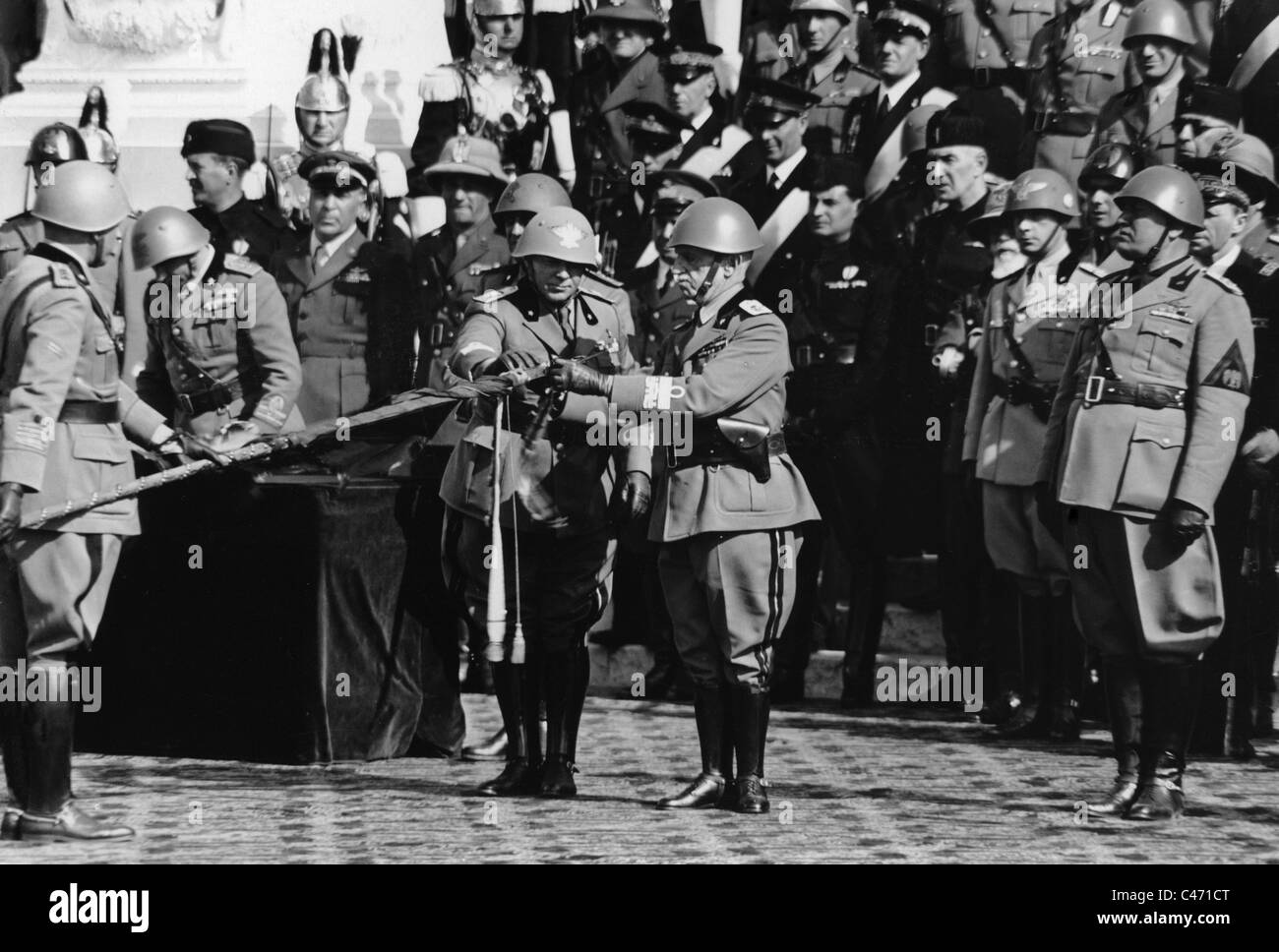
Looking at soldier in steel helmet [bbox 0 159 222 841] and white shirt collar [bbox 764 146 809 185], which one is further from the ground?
white shirt collar [bbox 764 146 809 185]

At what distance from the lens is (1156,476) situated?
337 inches

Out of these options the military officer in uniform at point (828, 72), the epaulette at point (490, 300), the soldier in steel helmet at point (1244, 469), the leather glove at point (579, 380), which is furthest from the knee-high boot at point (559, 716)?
the military officer in uniform at point (828, 72)

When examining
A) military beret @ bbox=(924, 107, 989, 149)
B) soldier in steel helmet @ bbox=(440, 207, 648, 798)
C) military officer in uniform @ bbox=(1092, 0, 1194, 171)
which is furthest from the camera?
military beret @ bbox=(924, 107, 989, 149)

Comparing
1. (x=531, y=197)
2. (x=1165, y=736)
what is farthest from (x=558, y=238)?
(x=1165, y=736)

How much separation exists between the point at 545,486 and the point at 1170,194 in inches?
95.3

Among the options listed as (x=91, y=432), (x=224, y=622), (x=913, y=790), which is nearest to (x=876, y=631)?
(x=913, y=790)

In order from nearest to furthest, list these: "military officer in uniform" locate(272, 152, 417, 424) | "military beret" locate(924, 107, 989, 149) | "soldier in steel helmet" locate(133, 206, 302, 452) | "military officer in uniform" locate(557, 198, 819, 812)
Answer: "military officer in uniform" locate(557, 198, 819, 812) < "soldier in steel helmet" locate(133, 206, 302, 452) < "military beret" locate(924, 107, 989, 149) < "military officer in uniform" locate(272, 152, 417, 424)

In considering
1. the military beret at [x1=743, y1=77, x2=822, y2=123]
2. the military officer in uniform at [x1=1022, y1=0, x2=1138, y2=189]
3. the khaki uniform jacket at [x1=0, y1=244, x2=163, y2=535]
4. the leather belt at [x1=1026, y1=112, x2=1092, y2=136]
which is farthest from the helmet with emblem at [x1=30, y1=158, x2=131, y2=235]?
the leather belt at [x1=1026, y1=112, x2=1092, y2=136]

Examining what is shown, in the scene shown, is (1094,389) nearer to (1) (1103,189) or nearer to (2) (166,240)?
(1) (1103,189)

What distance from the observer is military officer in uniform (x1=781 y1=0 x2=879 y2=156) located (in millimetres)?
11383

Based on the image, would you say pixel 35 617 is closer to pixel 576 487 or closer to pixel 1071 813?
pixel 576 487

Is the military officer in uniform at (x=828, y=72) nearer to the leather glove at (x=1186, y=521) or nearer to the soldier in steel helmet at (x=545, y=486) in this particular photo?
the soldier in steel helmet at (x=545, y=486)

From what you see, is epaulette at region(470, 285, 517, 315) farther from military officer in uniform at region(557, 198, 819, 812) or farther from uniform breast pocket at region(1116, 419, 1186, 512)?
uniform breast pocket at region(1116, 419, 1186, 512)

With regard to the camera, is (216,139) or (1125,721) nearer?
(1125,721)
